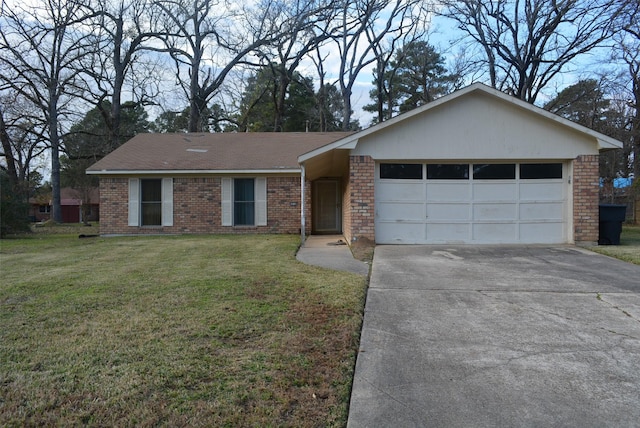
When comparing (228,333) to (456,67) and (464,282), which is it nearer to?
(464,282)

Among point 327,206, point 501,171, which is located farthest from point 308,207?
point 501,171

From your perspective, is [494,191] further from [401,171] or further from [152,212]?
[152,212]

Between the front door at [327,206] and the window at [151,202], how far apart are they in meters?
5.36

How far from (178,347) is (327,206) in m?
12.6

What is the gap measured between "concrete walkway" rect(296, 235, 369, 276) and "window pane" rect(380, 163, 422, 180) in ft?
7.16

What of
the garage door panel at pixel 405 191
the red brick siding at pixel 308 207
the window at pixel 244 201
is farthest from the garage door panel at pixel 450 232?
the window at pixel 244 201

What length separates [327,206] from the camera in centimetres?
1594

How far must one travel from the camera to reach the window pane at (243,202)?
48.2 feet

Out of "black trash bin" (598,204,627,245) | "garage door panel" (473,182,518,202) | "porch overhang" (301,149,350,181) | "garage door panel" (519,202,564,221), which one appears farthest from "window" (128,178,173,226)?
"black trash bin" (598,204,627,245)

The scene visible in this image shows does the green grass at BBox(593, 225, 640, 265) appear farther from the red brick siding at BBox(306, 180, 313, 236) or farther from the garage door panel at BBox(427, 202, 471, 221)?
the red brick siding at BBox(306, 180, 313, 236)

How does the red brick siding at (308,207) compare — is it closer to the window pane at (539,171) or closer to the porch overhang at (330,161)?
the porch overhang at (330,161)

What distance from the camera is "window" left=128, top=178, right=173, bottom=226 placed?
48.1ft

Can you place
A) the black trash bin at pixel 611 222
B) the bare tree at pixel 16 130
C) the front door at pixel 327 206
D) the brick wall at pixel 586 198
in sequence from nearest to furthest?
the brick wall at pixel 586 198, the black trash bin at pixel 611 222, the front door at pixel 327 206, the bare tree at pixel 16 130

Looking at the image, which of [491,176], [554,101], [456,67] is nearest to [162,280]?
[491,176]
